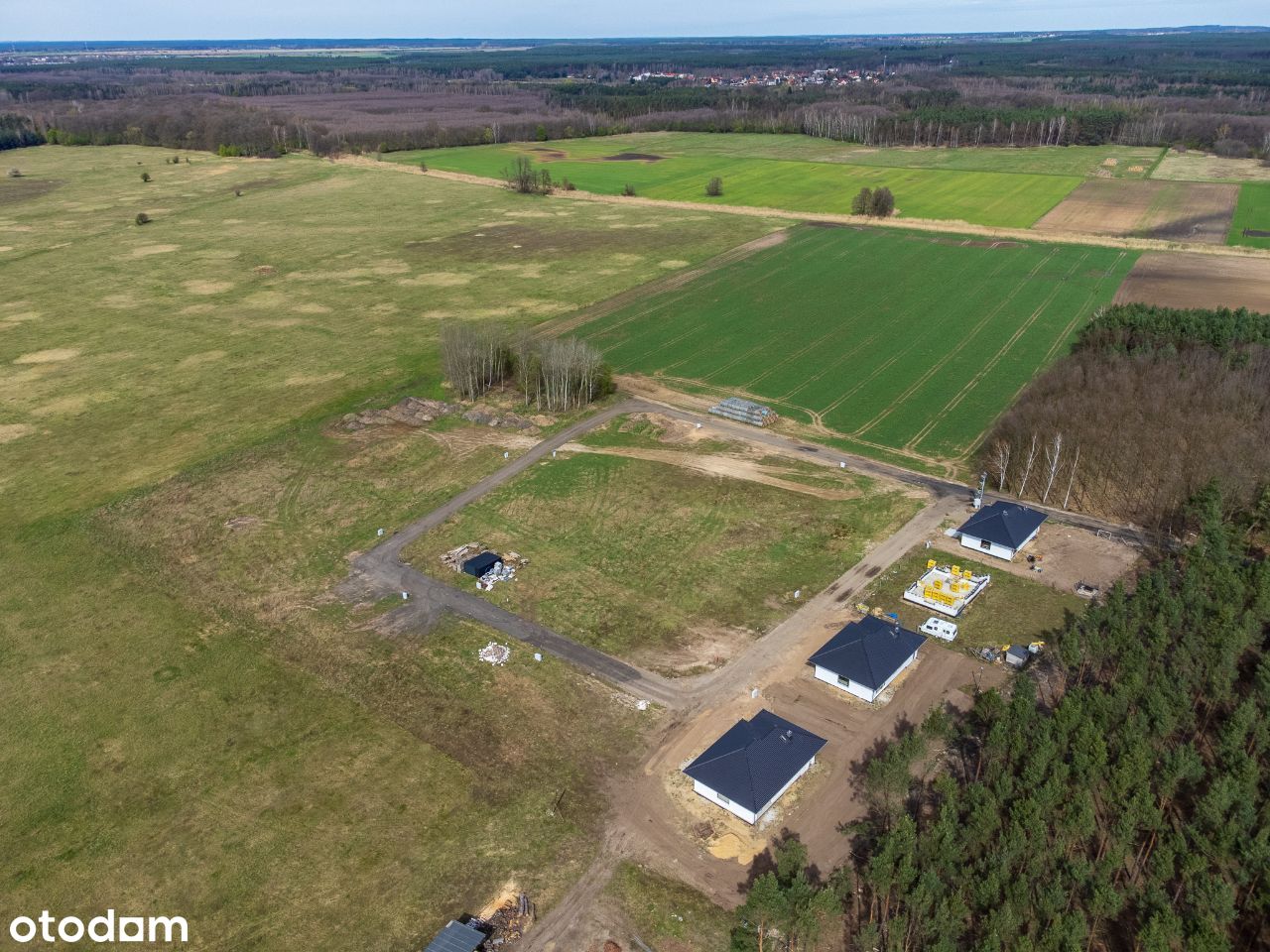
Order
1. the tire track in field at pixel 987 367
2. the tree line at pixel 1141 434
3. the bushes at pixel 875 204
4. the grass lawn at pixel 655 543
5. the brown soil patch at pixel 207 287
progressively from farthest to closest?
the bushes at pixel 875 204 → the brown soil patch at pixel 207 287 → the tire track in field at pixel 987 367 → the tree line at pixel 1141 434 → the grass lawn at pixel 655 543

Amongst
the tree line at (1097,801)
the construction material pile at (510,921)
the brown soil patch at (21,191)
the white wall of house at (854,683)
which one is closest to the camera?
the tree line at (1097,801)

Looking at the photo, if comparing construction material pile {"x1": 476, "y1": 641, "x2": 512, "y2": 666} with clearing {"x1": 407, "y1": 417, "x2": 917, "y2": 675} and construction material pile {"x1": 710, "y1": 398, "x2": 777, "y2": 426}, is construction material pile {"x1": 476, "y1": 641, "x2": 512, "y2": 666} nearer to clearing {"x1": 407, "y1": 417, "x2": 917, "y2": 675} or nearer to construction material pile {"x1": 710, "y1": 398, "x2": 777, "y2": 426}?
clearing {"x1": 407, "y1": 417, "x2": 917, "y2": 675}

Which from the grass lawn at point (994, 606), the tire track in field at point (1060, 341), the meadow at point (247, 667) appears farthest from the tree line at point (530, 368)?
the grass lawn at point (994, 606)

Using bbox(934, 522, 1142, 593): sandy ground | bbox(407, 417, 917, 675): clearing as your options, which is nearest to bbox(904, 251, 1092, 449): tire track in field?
bbox(407, 417, 917, 675): clearing

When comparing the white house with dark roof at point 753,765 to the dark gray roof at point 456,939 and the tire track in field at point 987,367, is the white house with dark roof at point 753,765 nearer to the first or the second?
the dark gray roof at point 456,939

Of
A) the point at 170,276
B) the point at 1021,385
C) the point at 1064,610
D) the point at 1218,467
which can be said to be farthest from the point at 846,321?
the point at 170,276

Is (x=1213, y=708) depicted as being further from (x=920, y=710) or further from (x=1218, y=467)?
(x=1218, y=467)
